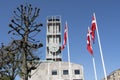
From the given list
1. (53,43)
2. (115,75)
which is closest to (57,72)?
(53,43)

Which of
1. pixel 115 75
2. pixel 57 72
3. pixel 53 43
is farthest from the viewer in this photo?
pixel 53 43

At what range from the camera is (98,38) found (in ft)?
117

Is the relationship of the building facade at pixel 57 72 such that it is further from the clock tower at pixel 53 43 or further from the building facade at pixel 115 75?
the building facade at pixel 115 75

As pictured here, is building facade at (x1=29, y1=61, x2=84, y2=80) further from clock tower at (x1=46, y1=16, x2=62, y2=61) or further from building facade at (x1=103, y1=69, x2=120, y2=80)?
building facade at (x1=103, y1=69, x2=120, y2=80)

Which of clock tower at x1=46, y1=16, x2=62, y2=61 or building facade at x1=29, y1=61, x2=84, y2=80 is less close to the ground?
clock tower at x1=46, y1=16, x2=62, y2=61

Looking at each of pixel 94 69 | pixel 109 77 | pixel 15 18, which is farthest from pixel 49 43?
pixel 15 18

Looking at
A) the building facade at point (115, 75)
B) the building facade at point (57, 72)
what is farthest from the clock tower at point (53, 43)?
the building facade at point (115, 75)

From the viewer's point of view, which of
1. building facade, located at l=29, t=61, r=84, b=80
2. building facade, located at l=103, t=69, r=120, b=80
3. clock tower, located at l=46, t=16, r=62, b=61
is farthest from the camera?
clock tower, located at l=46, t=16, r=62, b=61

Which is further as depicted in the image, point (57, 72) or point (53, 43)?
point (53, 43)

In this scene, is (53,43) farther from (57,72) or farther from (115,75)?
(115,75)

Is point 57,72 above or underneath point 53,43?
underneath

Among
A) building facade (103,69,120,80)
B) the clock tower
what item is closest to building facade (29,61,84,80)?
the clock tower

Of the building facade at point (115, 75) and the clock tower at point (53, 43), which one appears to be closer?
the building facade at point (115, 75)

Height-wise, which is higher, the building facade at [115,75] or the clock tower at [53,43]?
the clock tower at [53,43]
